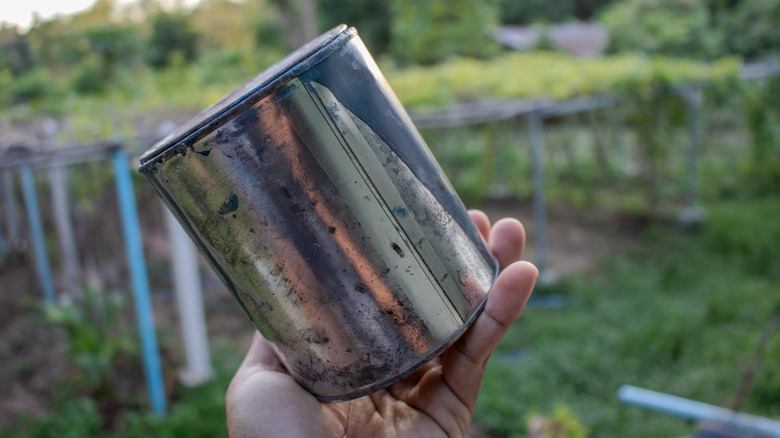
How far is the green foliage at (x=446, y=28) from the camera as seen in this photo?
53.8 feet

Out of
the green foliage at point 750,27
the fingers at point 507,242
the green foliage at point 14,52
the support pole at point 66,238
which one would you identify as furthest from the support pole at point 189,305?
the green foliage at point 750,27

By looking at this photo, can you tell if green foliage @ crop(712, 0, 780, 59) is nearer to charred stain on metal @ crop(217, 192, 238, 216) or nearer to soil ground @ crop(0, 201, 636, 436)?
soil ground @ crop(0, 201, 636, 436)

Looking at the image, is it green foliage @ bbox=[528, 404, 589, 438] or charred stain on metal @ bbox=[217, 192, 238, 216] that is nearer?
charred stain on metal @ bbox=[217, 192, 238, 216]

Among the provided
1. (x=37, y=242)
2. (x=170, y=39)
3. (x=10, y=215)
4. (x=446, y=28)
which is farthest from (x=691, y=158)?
(x=170, y=39)

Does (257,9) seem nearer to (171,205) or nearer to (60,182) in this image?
(60,182)

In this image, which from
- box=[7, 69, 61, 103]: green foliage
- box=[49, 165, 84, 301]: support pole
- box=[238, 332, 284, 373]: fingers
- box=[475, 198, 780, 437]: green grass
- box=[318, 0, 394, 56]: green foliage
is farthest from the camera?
box=[318, 0, 394, 56]: green foliage

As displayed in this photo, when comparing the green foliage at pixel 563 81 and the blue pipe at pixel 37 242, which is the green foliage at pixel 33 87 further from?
the green foliage at pixel 563 81

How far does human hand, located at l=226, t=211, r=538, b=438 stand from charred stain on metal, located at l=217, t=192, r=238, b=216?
476 mm

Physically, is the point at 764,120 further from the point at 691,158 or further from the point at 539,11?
the point at 539,11

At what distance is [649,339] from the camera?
4.57 m

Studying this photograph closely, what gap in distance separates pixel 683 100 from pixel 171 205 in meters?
8.45

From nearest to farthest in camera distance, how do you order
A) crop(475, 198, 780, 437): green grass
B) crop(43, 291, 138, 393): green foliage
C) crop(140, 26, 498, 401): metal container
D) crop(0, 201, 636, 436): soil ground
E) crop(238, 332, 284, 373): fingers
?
crop(140, 26, 498, 401): metal container, crop(238, 332, 284, 373): fingers, crop(475, 198, 780, 437): green grass, crop(43, 291, 138, 393): green foliage, crop(0, 201, 636, 436): soil ground

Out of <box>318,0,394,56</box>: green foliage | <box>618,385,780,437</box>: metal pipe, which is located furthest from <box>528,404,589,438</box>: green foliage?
<box>318,0,394,56</box>: green foliage

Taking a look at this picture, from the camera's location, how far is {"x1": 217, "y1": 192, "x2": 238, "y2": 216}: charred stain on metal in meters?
1.00
